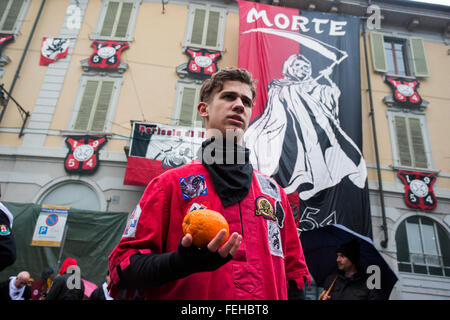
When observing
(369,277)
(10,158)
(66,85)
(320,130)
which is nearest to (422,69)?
(320,130)

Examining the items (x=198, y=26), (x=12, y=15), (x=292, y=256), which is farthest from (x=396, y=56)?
(x=12, y=15)

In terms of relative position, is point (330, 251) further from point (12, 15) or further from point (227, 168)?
point (12, 15)

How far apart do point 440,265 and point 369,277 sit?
25.5 ft

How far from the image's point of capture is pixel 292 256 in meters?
1.58

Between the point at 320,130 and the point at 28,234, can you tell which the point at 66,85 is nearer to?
the point at 28,234

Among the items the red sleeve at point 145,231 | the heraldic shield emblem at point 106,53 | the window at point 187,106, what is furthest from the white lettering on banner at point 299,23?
the red sleeve at point 145,231

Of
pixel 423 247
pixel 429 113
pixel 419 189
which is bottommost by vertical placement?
pixel 423 247

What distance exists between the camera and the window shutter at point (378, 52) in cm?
1173

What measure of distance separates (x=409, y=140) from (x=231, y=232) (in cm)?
1193

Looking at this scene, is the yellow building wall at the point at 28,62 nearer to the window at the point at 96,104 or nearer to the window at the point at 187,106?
the window at the point at 96,104

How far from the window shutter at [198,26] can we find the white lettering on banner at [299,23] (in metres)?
2.20

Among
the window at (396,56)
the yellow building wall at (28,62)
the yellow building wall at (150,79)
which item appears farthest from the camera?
the window at (396,56)

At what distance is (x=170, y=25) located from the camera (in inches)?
470

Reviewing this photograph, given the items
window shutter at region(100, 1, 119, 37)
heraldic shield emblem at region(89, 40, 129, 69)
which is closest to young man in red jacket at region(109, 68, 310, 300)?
heraldic shield emblem at region(89, 40, 129, 69)
